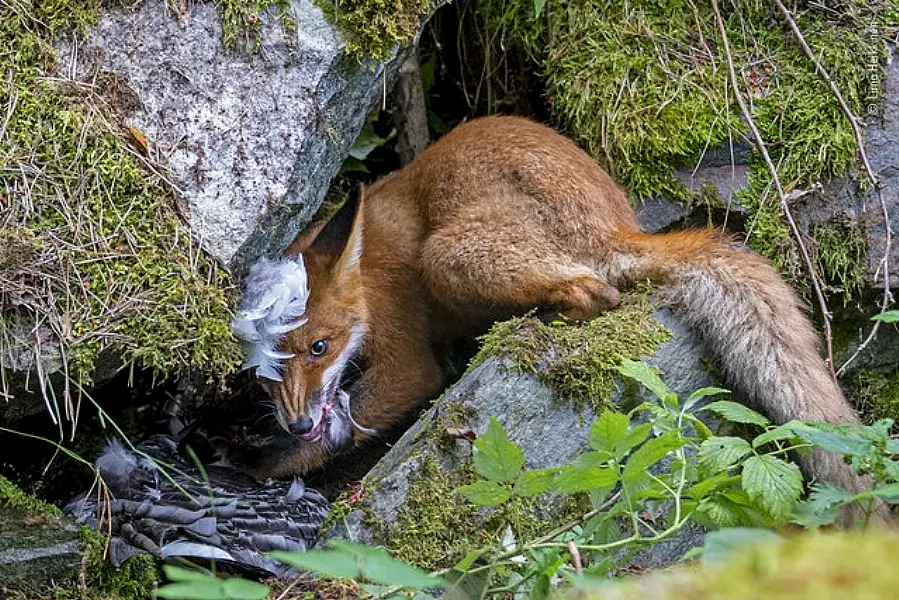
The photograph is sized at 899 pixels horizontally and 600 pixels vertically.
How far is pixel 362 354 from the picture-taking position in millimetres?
6152

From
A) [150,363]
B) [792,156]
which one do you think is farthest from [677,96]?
[150,363]

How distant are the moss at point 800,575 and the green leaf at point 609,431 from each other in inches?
66.9

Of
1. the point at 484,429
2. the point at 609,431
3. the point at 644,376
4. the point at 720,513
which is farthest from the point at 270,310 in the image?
the point at 720,513

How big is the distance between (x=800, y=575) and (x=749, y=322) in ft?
12.9

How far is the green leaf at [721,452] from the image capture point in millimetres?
3512

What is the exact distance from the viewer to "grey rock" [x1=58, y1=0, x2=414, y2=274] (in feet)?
15.7

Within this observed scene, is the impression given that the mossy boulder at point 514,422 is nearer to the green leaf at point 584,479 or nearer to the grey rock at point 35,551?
the grey rock at point 35,551

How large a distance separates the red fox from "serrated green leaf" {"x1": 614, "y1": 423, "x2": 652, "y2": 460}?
6.34 ft

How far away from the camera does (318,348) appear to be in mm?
5902

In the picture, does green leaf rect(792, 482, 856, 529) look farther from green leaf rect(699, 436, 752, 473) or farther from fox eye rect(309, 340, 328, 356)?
fox eye rect(309, 340, 328, 356)

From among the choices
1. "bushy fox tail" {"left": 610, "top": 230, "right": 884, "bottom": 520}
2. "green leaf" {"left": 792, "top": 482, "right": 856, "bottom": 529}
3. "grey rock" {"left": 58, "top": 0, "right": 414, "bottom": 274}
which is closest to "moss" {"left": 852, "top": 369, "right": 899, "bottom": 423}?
"bushy fox tail" {"left": 610, "top": 230, "right": 884, "bottom": 520}

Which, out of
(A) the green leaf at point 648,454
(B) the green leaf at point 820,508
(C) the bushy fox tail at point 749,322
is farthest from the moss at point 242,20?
(B) the green leaf at point 820,508

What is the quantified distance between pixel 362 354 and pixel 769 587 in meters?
4.94

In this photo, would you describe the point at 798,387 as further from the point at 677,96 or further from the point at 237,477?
the point at 237,477
